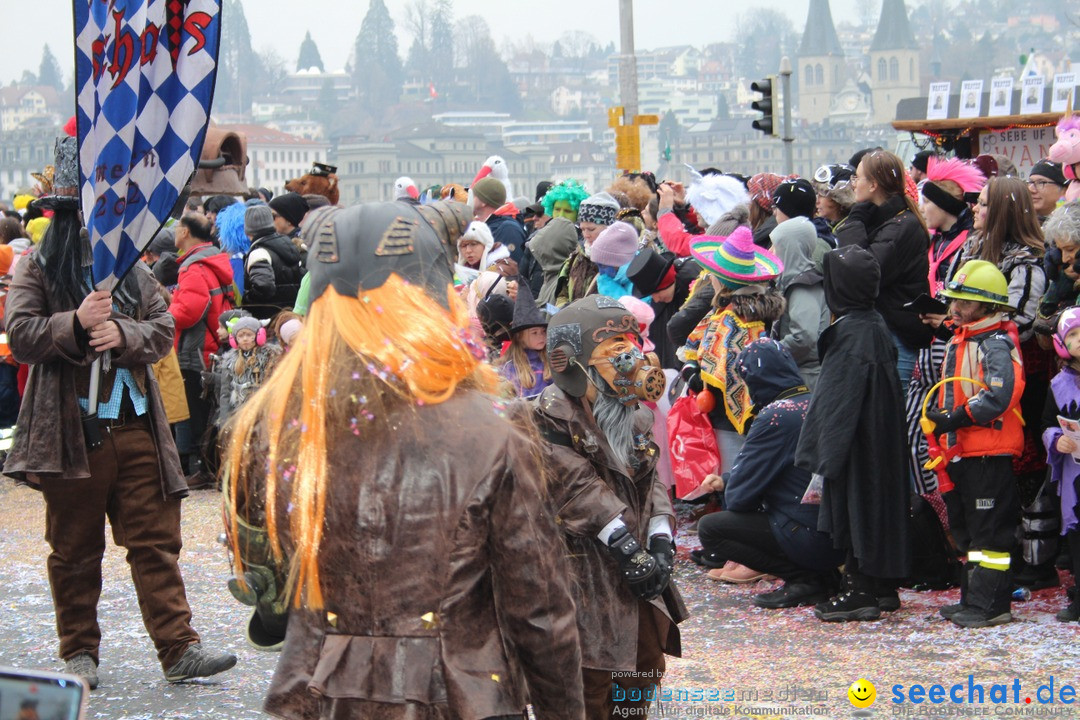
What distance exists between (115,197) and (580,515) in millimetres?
2305

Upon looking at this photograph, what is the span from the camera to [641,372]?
391cm

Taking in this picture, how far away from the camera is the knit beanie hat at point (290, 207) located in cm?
1048

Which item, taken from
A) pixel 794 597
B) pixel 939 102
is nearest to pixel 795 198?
pixel 794 597

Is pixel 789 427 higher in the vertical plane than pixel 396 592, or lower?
lower

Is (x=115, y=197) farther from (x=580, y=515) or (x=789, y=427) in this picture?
(x=789, y=427)

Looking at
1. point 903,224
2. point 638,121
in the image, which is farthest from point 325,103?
point 903,224

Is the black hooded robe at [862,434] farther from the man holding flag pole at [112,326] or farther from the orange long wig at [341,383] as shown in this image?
the orange long wig at [341,383]

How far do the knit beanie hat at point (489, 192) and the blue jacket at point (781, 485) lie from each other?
14.9 ft

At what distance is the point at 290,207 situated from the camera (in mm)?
10484

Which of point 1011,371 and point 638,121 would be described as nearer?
point 1011,371

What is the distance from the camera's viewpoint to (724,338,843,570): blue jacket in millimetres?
6367

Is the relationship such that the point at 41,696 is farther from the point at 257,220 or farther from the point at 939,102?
the point at 939,102

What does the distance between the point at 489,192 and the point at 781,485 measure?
4.82 meters

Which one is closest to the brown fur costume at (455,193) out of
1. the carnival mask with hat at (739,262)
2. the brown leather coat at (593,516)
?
the carnival mask with hat at (739,262)
